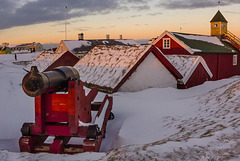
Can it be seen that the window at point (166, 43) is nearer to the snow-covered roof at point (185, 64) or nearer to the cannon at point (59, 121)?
the snow-covered roof at point (185, 64)

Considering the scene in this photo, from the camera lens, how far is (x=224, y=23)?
27734mm

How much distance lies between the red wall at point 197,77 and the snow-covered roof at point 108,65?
2.79 meters

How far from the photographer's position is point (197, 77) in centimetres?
1333

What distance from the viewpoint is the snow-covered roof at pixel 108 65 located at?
1045 cm

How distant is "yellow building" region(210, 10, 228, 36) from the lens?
2711 cm

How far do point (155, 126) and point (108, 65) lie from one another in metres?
5.81

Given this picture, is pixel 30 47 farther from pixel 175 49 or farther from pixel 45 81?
pixel 45 81

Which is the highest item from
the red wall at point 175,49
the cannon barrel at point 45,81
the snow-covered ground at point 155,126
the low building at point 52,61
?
the red wall at point 175,49

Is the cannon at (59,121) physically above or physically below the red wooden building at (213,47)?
below

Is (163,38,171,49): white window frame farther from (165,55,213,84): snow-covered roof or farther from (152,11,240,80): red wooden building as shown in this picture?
(165,55,213,84): snow-covered roof

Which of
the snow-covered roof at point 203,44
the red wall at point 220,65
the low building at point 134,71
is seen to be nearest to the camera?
the low building at point 134,71

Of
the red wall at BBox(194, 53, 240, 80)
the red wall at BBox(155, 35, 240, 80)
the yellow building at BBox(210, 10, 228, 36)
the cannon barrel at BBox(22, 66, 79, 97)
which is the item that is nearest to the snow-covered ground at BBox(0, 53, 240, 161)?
the cannon barrel at BBox(22, 66, 79, 97)

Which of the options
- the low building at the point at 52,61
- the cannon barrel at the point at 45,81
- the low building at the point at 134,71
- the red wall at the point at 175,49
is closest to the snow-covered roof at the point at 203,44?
the red wall at the point at 175,49

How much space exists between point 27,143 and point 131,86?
645 cm
